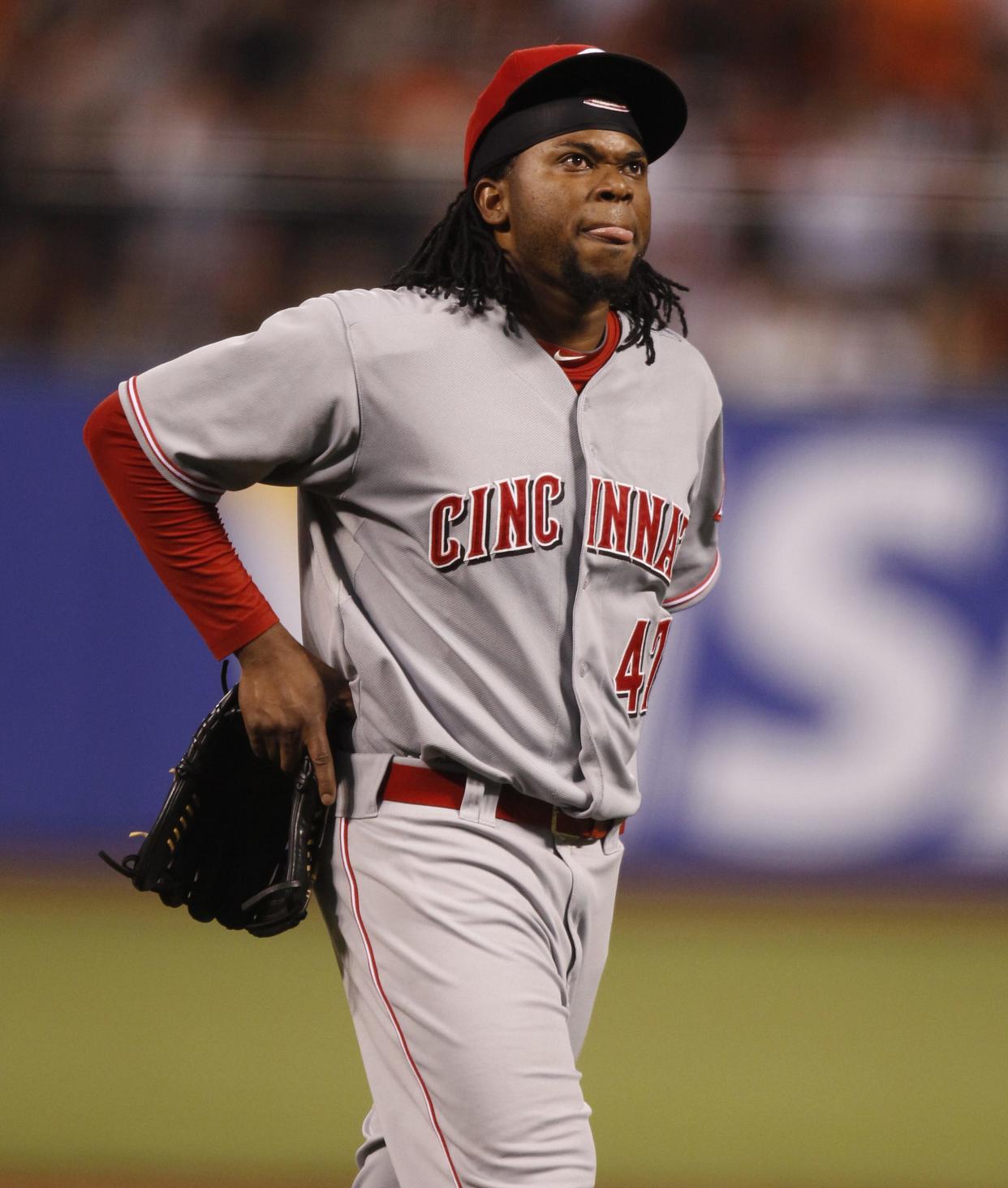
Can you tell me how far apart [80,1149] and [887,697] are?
3.43 metres

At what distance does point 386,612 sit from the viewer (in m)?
2.43

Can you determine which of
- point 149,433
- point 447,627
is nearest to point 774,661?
point 447,627

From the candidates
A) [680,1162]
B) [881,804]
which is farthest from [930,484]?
[680,1162]

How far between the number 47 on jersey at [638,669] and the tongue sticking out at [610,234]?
59 centimetres

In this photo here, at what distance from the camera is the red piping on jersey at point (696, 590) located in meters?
3.07

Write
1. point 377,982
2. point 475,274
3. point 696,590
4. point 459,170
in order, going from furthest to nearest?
1. point 459,170
2. point 696,590
3. point 475,274
4. point 377,982

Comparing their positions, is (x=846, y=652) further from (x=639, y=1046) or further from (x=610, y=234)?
(x=610, y=234)

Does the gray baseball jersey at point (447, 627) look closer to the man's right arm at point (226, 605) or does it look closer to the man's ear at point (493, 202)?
the man's right arm at point (226, 605)

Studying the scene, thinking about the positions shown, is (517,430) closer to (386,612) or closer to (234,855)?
(386,612)

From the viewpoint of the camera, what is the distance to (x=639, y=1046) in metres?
4.62

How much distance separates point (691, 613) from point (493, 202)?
3.60 m

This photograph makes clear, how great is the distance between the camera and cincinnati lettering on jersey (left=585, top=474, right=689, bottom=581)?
244cm

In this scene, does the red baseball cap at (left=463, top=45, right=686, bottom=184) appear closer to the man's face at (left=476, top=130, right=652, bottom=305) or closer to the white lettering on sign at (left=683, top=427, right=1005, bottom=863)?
the man's face at (left=476, top=130, right=652, bottom=305)

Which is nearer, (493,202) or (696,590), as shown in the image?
(493,202)
